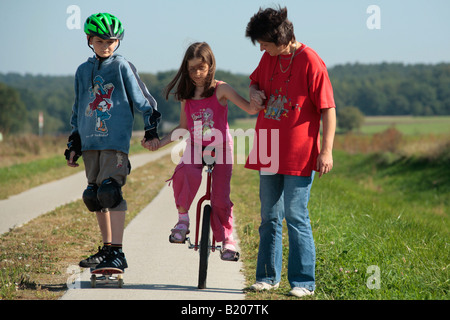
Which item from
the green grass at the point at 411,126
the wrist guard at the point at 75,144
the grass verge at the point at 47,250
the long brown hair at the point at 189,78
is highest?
the long brown hair at the point at 189,78

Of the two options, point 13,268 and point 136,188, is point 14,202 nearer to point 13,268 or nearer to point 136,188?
point 136,188

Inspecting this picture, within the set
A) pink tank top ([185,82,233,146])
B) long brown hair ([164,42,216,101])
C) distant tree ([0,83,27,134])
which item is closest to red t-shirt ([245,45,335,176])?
pink tank top ([185,82,233,146])

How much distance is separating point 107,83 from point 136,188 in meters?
7.84

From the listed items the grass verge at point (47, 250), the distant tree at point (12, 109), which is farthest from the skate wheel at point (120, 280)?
the distant tree at point (12, 109)

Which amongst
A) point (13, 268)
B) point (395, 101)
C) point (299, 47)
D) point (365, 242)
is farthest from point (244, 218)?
point (395, 101)

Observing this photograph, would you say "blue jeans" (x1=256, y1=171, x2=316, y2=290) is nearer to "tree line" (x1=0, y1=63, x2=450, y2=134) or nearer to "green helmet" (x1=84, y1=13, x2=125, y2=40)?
"green helmet" (x1=84, y1=13, x2=125, y2=40)

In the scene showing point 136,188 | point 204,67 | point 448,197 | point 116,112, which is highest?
point 204,67

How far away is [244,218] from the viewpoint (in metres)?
8.18

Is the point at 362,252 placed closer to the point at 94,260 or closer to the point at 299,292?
the point at 299,292

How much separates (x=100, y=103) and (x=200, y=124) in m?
0.81

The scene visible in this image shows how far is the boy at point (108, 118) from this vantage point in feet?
15.1

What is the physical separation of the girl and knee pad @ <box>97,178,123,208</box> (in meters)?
0.41

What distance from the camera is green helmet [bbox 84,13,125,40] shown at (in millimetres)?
4543

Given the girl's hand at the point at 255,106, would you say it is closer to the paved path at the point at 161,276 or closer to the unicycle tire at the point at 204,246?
the unicycle tire at the point at 204,246
